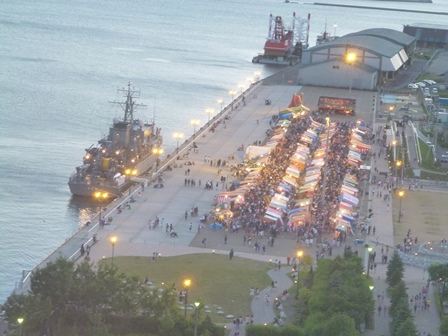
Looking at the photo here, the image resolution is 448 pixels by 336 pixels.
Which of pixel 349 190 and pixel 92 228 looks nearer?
pixel 92 228

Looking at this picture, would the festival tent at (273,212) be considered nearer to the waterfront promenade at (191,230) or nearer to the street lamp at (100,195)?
the waterfront promenade at (191,230)

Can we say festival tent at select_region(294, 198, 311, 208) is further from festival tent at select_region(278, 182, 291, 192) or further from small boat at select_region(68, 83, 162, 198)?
small boat at select_region(68, 83, 162, 198)

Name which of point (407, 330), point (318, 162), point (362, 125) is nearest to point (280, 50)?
point (362, 125)

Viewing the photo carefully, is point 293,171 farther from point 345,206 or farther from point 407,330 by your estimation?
point 407,330

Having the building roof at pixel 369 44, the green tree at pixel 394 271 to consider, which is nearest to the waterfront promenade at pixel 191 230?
the green tree at pixel 394 271

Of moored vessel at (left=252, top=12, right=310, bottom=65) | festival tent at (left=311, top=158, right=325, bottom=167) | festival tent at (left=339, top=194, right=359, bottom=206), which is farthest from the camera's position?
moored vessel at (left=252, top=12, right=310, bottom=65)

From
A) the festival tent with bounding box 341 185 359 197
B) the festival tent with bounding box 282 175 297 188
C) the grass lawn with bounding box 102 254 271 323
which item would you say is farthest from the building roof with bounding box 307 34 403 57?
the grass lawn with bounding box 102 254 271 323
